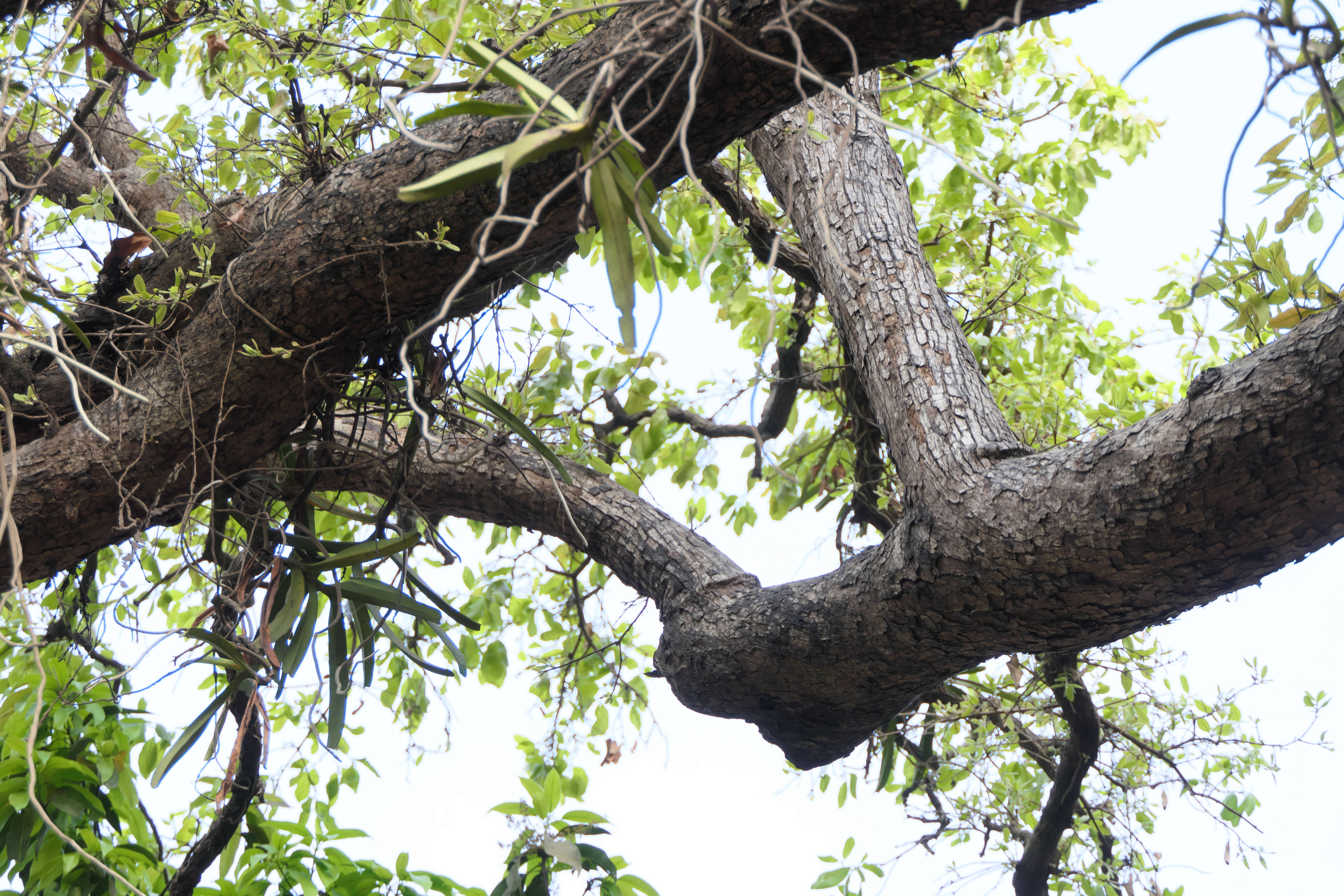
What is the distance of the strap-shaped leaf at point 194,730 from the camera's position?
4.00ft

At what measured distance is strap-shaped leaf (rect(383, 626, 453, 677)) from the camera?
1.30 metres

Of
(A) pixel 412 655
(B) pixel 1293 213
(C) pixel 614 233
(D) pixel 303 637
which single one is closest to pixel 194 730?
(D) pixel 303 637

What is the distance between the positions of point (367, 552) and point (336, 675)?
224mm

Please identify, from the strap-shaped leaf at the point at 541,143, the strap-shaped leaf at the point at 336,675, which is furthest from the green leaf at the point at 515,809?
the strap-shaped leaf at the point at 541,143

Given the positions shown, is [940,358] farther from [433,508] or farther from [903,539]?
[433,508]

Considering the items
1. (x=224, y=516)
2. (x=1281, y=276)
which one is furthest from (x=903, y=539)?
(x=224, y=516)

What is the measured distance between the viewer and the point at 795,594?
4.37 ft

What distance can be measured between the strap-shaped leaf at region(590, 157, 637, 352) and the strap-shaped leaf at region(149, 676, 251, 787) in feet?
3.11

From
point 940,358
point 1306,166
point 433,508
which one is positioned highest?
point 1306,166

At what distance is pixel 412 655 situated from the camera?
4.37 feet

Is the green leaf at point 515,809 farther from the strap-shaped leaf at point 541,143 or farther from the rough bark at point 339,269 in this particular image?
the strap-shaped leaf at point 541,143

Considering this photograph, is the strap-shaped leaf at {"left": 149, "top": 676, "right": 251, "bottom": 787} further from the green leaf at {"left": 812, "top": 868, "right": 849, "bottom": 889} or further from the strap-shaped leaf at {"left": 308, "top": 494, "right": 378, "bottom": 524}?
the green leaf at {"left": 812, "top": 868, "right": 849, "bottom": 889}

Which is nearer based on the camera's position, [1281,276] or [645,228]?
[645,228]

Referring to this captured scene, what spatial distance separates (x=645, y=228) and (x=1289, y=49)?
42 centimetres
